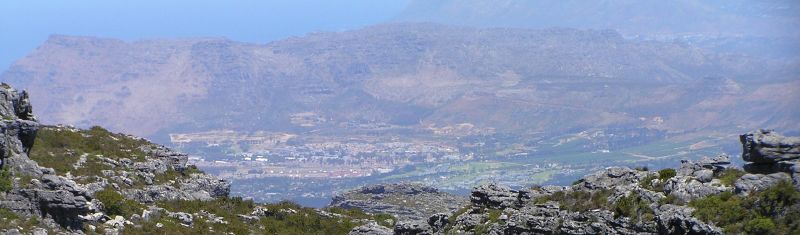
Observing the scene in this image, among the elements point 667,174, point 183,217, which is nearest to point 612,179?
point 667,174

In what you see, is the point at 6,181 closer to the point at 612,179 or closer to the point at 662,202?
the point at 612,179

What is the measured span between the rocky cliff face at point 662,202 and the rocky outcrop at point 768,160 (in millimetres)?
30

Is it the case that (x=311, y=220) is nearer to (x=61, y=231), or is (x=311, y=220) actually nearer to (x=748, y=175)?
(x=61, y=231)

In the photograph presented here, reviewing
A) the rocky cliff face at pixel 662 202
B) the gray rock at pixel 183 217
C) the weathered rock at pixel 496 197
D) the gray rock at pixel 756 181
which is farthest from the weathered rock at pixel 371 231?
the gray rock at pixel 756 181

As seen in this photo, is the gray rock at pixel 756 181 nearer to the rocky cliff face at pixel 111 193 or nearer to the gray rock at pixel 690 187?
the gray rock at pixel 690 187

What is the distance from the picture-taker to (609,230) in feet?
115

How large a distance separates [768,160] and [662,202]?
11.3ft

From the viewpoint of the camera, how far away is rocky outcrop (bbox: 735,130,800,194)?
34.1m

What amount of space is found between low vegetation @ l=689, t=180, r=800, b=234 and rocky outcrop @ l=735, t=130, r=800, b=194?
1.56 ft

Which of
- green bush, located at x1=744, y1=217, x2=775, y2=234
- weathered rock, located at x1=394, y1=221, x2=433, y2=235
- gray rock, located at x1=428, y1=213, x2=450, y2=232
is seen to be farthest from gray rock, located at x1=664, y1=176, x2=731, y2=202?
weathered rock, located at x1=394, y1=221, x2=433, y2=235

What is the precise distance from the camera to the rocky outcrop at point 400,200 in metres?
71.5

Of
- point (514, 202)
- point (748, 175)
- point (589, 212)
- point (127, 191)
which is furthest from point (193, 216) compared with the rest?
point (748, 175)

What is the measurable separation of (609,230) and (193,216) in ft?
56.5

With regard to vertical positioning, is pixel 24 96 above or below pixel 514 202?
above
